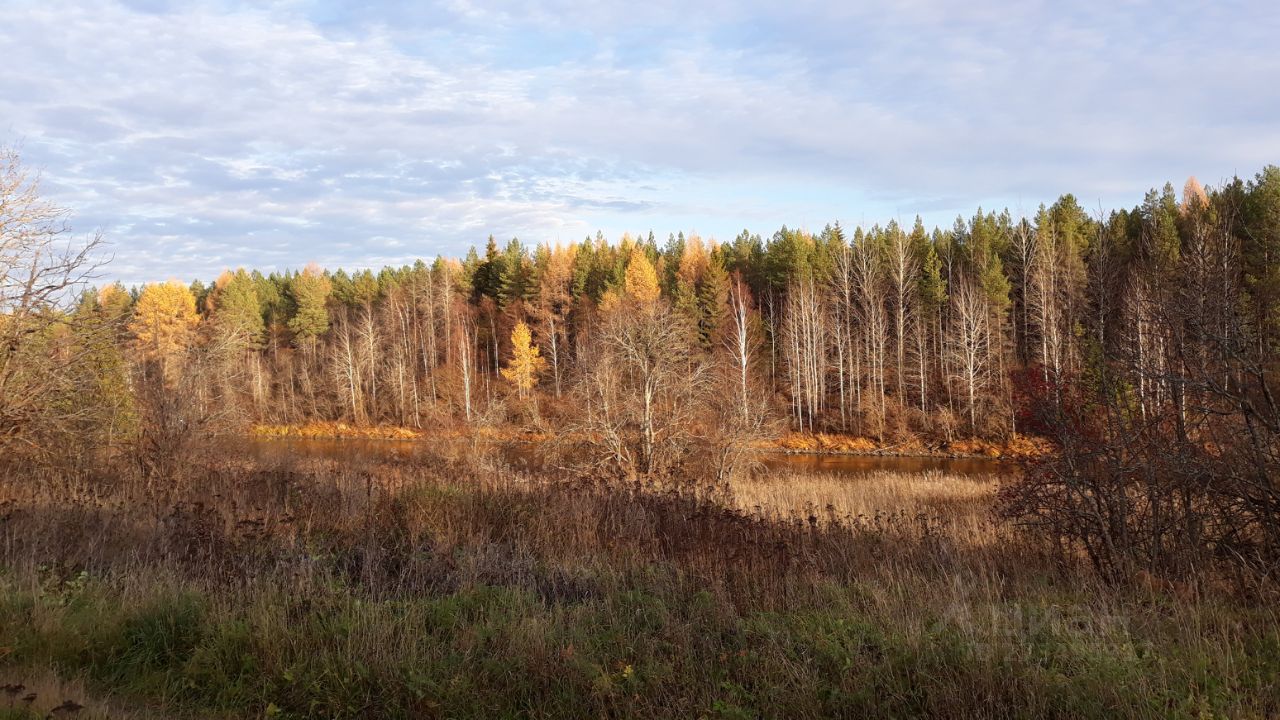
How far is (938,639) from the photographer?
4.85 meters

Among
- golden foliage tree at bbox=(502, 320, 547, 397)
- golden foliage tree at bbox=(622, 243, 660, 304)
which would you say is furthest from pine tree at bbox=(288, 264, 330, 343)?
golden foliage tree at bbox=(622, 243, 660, 304)

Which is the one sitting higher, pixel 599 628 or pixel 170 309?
pixel 170 309

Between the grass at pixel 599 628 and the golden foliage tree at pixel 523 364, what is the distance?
43.4m

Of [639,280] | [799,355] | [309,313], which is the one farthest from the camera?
[309,313]

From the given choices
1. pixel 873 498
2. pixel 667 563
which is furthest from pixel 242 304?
pixel 667 563

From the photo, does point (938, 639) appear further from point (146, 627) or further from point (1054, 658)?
point (146, 627)

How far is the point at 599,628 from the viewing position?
557 cm

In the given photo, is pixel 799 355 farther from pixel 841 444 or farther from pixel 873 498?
pixel 873 498

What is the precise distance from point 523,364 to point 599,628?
48104mm

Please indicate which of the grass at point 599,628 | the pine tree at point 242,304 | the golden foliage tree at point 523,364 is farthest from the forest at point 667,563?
the pine tree at point 242,304

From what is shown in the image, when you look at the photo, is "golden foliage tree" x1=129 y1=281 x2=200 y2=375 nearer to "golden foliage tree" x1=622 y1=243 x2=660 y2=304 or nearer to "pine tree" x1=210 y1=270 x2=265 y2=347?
"pine tree" x1=210 y1=270 x2=265 y2=347

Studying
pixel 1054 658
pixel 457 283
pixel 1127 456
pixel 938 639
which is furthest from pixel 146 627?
pixel 457 283

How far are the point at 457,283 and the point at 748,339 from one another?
3377 centimetres

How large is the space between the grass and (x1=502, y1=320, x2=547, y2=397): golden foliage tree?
4342 cm
